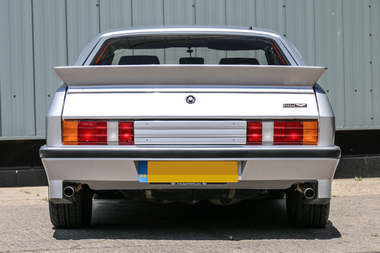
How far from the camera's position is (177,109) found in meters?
2.86

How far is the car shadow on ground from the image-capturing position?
10.6 ft

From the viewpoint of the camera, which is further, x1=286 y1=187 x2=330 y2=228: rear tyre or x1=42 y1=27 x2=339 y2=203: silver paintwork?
x1=286 y1=187 x2=330 y2=228: rear tyre

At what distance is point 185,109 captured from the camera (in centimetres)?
286

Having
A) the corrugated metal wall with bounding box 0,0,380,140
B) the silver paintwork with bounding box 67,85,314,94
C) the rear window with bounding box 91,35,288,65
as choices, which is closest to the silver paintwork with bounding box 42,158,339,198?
the silver paintwork with bounding box 67,85,314,94

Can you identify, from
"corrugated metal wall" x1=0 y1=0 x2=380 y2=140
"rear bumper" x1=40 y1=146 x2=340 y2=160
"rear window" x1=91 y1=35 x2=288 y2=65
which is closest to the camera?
"rear bumper" x1=40 y1=146 x2=340 y2=160

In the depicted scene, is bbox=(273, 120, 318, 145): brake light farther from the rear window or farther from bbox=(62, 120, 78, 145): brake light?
bbox=(62, 120, 78, 145): brake light

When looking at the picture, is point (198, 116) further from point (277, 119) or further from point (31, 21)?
point (31, 21)

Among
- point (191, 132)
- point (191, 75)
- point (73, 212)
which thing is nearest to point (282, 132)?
point (191, 132)

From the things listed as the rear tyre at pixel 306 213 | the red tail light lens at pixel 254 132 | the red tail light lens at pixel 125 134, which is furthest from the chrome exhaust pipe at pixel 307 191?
the red tail light lens at pixel 125 134

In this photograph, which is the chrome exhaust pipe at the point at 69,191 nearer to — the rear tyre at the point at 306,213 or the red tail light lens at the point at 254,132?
the red tail light lens at the point at 254,132

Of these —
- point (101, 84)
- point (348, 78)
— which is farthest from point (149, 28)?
point (348, 78)

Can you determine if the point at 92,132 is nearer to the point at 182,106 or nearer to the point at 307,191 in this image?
the point at 182,106

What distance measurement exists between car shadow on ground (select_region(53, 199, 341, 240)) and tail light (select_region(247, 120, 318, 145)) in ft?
2.37

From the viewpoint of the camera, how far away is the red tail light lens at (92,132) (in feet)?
9.37
